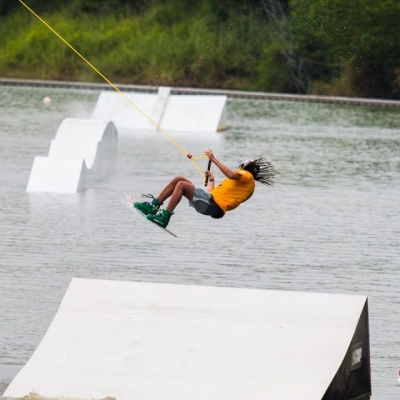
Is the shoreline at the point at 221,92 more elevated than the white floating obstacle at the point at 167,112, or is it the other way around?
the white floating obstacle at the point at 167,112

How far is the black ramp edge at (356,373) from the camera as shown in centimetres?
902

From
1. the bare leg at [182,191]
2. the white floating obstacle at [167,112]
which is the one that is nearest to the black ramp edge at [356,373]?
the bare leg at [182,191]

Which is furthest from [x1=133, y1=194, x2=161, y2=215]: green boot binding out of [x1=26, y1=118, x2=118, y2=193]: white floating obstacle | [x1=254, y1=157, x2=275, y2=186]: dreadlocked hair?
[x1=26, y1=118, x2=118, y2=193]: white floating obstacle

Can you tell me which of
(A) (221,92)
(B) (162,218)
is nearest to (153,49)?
(A) (221,92)

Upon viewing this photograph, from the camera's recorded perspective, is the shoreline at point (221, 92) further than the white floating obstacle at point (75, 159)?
Yes

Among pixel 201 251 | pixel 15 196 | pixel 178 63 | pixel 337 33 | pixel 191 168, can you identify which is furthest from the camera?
pixel 178 63

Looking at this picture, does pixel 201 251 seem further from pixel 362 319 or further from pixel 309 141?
pixel 309 141

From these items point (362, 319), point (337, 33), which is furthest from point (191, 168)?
point (337, 33)

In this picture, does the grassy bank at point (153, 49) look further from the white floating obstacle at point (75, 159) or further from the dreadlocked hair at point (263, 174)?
the dreadlocked hair at point (263, 174)

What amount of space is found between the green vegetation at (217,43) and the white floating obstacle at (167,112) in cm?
1208

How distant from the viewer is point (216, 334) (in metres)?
9.12

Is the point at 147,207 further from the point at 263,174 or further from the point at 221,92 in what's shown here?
the point at 221,92

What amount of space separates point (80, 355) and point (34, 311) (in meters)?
3.83

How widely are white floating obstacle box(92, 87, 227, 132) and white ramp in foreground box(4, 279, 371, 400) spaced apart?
27.4 meters
